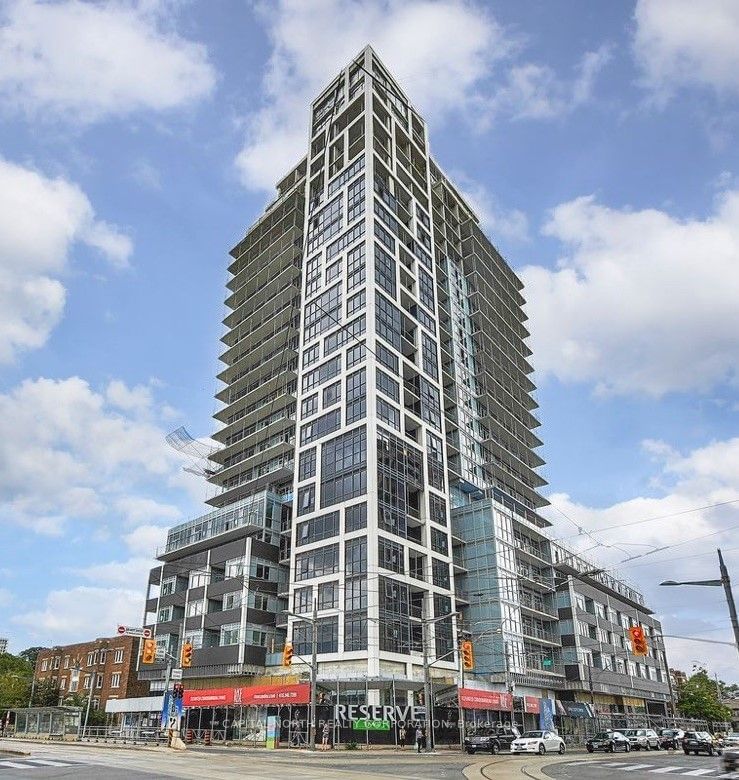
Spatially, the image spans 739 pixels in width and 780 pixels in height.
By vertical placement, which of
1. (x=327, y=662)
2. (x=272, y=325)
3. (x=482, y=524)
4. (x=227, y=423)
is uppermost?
(x=272, y=325)

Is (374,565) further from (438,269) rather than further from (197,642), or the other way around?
(438,269)

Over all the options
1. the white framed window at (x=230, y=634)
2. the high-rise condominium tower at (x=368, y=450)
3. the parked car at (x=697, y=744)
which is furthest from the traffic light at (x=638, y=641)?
the white framed window at (x=230, y=634)

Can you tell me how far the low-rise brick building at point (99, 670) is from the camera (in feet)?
273

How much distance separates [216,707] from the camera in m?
59.3

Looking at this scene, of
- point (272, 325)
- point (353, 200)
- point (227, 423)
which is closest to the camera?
point (353, 200)

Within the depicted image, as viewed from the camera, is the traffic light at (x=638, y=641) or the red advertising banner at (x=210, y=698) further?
the red advertising banner at (x=210, y=698)

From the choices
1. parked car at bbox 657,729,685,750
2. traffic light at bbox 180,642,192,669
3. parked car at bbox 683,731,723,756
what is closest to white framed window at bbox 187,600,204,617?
traffic light at bbox 180,642,192,669

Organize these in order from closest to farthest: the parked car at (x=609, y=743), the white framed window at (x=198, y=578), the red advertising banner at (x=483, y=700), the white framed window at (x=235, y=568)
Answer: the red advertising banner at (x=483, y=700) → the parked car at (x=609, y=743) → the white framed window at (x=235, y=568) → the white framed window at (x=198, y=578)

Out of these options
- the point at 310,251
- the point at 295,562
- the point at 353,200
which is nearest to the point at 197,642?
the point at 295,562

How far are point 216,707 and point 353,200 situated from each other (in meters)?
54.7

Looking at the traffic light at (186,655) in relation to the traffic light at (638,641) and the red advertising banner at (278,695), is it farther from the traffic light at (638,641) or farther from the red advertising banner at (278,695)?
the traffic light at (638,641)

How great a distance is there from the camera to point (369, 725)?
48781 millimetres

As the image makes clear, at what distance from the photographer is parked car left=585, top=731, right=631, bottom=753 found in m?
53.8

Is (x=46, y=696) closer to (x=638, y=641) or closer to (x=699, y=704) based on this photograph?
(x=638, y=641)
